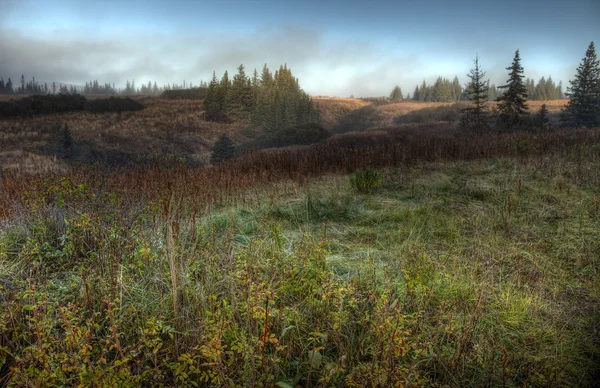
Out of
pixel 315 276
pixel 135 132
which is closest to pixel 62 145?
pixel 135 132

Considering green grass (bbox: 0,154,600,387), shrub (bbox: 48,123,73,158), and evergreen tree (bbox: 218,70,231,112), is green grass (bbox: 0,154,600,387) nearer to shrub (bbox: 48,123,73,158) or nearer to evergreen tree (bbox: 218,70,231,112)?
shrub (bbox: 48,123,73,158)

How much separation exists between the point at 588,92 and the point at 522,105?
1017 centimetres

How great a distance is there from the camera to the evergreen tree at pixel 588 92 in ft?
88.6

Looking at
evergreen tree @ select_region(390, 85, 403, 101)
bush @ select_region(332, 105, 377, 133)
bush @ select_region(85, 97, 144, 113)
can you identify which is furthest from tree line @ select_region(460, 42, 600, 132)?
evergreen tree @ select_region(390, 85, 403, 101)

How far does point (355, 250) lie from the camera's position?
13.8 feet

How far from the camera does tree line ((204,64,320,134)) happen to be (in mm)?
32281

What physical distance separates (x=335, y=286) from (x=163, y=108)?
40.5 meters

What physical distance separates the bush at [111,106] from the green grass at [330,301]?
1325 inches

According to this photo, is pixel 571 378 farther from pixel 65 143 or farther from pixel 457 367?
pixel 65 143

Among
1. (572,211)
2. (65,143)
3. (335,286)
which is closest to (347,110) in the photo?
(65,143)

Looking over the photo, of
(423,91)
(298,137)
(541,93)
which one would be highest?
(423,91)

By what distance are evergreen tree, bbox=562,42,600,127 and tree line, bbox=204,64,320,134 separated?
78.5ft

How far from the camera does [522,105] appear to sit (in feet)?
75.0

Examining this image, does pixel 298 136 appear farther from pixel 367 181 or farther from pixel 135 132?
pixel 367 181
